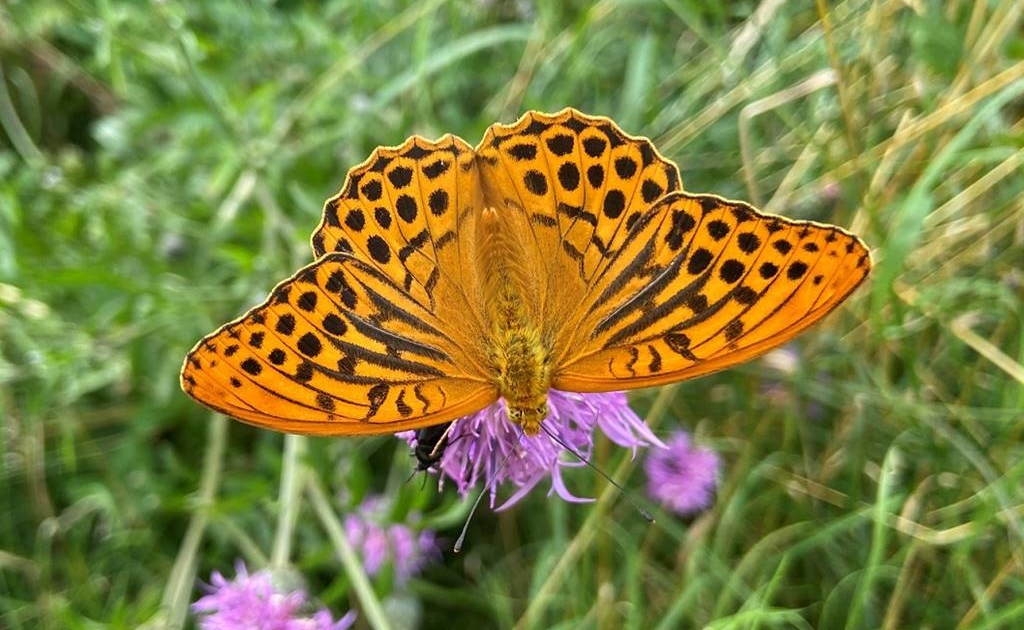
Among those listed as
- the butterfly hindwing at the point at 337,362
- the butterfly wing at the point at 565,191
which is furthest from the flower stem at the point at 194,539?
the butterfly wing at the point at 565,191

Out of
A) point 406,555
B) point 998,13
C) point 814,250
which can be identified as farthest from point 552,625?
point 998,13

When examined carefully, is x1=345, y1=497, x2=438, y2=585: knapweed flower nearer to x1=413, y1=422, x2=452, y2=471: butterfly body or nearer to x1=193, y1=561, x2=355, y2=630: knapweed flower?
x1=193, y1=561, x2=355, y2=630: knapweed flower

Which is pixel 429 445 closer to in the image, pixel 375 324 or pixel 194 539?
pixel 375 324

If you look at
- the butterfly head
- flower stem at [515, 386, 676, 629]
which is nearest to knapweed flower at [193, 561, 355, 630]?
flower stem at [515, 386, 676, 629]

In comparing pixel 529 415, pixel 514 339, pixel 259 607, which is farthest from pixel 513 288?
pixel 259 607

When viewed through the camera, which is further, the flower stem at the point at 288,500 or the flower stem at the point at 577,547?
the flower stem at the point at 577,547

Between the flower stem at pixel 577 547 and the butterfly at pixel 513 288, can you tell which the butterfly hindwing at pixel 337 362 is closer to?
the butterfly at pixel 513 288

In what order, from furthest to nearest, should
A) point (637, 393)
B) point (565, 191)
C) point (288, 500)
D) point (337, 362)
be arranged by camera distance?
1. point (637, 393)
2. point (288, 500)
3. point (565, 191)
4. point (337, 362)
